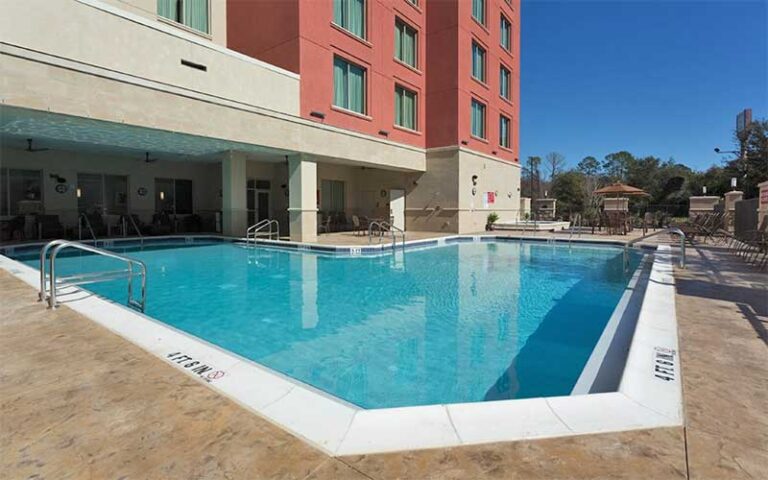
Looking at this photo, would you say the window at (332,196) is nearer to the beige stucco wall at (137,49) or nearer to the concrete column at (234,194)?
the concrete column at (234,194)

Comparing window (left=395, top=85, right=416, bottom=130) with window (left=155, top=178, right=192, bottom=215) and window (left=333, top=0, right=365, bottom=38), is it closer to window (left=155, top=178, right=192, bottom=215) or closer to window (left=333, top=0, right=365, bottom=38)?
window (left=333, top=0, right=365, bottom=38)

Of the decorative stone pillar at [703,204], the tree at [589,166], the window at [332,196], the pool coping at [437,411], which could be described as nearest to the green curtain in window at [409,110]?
the window at [332,196]

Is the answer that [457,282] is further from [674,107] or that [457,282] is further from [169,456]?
[674,107]

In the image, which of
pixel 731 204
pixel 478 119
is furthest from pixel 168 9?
pixel 731 204

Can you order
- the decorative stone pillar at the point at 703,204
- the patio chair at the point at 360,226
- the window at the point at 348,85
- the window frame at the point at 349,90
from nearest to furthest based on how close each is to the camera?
the window frame at the point at 349,90, the window at the point at 348,85, the patio chair at the point at 360,226, the decorative stone pillar at the point at 703,204

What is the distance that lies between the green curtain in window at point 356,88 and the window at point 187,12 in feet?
17.1

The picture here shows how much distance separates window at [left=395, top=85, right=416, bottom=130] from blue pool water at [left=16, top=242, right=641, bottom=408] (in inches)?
349

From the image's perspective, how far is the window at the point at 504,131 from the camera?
2327cm

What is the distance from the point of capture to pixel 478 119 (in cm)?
2055

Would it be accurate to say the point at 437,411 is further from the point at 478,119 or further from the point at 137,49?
the point at 478,119

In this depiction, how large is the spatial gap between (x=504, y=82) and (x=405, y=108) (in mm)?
8689

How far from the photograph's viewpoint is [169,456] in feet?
6.30

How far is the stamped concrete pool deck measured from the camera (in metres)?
1.81

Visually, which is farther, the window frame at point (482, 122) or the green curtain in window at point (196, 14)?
the window frame at point (482, 122)
